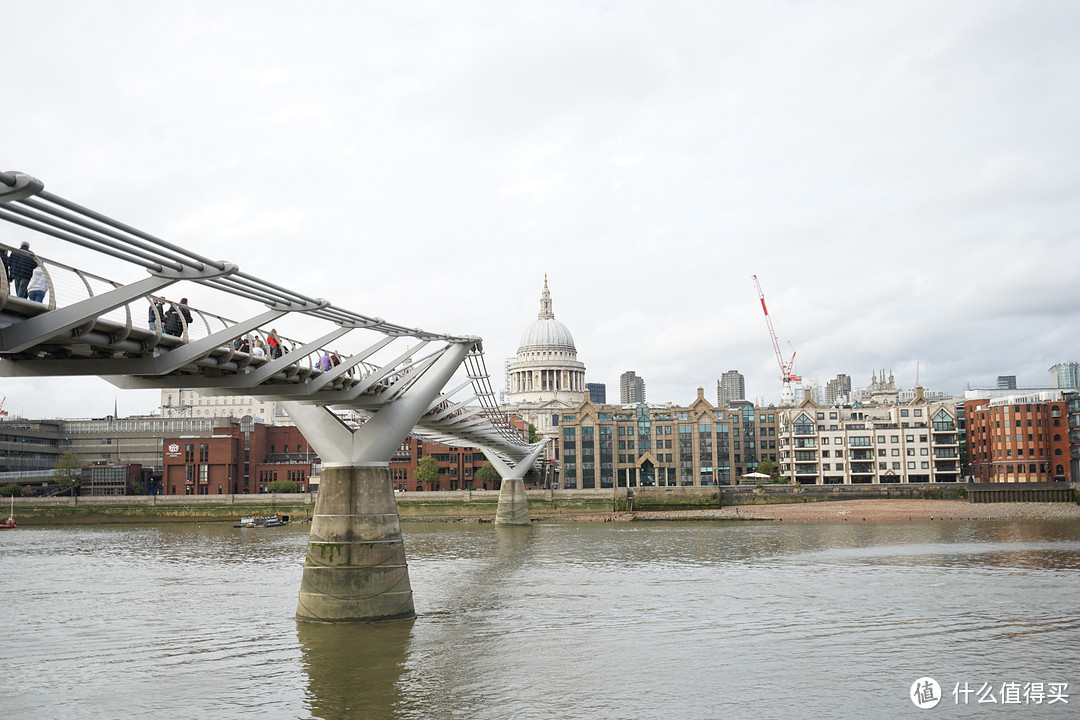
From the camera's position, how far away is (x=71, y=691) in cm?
2086

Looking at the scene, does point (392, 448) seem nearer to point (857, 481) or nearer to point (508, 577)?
point (508, 577)

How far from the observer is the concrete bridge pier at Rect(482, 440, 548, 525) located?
84438 mm

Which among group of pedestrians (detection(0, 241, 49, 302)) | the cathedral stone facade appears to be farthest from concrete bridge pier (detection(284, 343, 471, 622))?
the cathedral stone facade

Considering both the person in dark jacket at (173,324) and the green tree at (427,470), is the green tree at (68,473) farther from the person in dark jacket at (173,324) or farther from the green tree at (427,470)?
the person in dark jacket at (173,324)

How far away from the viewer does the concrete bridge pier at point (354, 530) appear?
2814 centimetres

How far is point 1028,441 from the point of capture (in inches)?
4092

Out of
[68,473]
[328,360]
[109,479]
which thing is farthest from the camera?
[109,479]

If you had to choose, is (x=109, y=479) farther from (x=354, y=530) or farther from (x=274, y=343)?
(x=274, y=343)

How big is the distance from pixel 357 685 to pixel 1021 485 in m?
84.7

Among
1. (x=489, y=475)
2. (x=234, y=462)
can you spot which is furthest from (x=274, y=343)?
(x=234, y=462)

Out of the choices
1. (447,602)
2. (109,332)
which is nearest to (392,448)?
(447,602)

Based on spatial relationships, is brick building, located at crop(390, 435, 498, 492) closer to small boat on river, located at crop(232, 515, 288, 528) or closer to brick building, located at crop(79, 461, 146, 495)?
small boat on river, located at crop(232, 515, 288, 528)

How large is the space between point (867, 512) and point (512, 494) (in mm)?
31122

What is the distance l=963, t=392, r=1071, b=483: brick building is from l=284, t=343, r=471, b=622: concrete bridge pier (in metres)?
91.2
